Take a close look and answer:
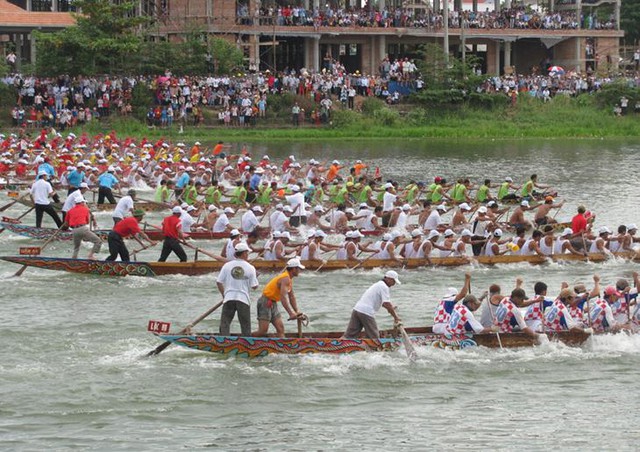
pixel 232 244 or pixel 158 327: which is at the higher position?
pixel 232 244

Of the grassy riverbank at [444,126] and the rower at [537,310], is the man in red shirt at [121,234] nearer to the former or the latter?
the rower at [537,310]

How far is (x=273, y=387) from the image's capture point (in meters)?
16.7

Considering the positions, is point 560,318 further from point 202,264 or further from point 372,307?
point 202,264

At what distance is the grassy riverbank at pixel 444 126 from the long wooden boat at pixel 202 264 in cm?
2581

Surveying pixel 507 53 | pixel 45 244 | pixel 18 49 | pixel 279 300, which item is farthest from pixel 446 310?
pixel 507 53

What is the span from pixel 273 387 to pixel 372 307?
182cm

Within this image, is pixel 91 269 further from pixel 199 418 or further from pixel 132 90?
pixel 132 90

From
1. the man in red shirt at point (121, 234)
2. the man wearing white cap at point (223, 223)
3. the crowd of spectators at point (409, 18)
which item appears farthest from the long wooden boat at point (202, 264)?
the crowd of spectators at point (409, 18)

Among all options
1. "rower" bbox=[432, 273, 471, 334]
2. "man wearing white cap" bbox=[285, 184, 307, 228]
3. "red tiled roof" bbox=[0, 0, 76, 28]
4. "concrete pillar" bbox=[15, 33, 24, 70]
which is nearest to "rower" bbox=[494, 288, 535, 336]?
"rower" bbox=[432, 273, 471, 334]

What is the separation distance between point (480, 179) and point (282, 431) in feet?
83.1

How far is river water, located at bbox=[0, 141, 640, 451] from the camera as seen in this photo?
15094 mm

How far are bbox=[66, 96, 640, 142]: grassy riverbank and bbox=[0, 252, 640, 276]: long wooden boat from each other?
25813mm

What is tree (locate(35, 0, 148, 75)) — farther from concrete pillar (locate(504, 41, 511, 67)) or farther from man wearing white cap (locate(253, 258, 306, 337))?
man wearing white cap (locate(253, 258, 306, 337))

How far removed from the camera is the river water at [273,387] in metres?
15.1
